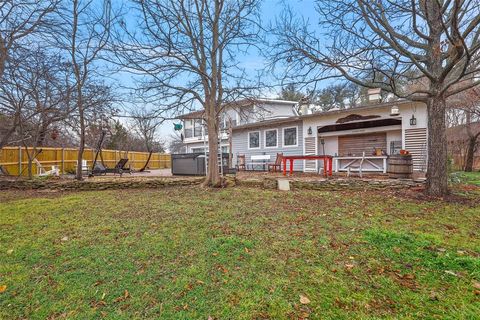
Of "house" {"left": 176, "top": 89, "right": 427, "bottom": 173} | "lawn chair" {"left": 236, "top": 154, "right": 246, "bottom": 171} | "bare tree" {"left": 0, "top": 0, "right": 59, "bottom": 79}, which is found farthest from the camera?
"lawn chair" {"left": 236, "top": 154, "right": 246, "bottom": 171}

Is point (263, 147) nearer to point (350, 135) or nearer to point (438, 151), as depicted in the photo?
point (350, 135)

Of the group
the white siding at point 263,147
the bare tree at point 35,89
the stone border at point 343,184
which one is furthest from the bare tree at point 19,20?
the white siding at point 263,147

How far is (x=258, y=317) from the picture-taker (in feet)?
6.12

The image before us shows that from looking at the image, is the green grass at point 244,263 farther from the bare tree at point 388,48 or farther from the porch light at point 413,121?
the porch light at point 413,121

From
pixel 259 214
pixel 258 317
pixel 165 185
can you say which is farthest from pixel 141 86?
pixel 258 317

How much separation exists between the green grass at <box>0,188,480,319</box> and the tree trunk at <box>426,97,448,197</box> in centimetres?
77

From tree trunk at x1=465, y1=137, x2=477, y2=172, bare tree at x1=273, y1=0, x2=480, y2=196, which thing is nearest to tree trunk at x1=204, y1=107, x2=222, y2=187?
bare tree at x1=273, y1=0, x2=480, y2=196

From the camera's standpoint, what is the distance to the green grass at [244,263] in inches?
78.2

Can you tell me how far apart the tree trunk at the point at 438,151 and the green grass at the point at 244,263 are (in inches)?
30.2

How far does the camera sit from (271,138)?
45.4ft

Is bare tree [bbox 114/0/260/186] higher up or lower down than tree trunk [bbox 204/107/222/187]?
higher up

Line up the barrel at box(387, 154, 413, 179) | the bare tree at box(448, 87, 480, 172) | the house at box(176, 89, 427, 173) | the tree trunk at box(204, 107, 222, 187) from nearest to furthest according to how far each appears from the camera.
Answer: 1. the barrel at box(387, 154, 413, 179)
2. the tree trunk at box(204, 107, 222, 187)
3. the house at box(176, 89, 427, 173)
4. the bare tree at box(448, 87, 480, 172)

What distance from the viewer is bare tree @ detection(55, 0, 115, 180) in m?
7.13

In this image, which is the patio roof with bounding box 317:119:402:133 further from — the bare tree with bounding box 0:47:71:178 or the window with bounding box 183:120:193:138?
the window with bounding box 183:120:193:138
